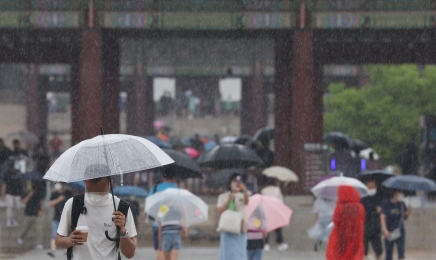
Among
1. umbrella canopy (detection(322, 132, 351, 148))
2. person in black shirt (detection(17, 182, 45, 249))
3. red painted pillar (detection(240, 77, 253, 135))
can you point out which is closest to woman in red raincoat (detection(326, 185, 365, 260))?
person in black shirt (detection(17, 182, 45, 249))

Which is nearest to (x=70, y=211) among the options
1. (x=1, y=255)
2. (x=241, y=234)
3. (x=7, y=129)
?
(x=241, y=234)

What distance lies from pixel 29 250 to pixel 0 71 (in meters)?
30.2

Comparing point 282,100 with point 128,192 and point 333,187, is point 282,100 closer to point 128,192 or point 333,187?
point 128,192

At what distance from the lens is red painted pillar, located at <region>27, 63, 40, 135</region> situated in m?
42.7

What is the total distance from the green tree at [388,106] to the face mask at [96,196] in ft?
85.3

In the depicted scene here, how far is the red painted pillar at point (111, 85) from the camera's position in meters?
24.9

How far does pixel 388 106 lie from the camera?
109 ft

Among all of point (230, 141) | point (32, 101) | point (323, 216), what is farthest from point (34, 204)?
point (32, 101)

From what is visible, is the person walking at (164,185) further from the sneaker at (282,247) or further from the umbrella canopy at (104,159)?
the umbrella canopy at (104,159)

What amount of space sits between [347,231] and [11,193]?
33.0ft

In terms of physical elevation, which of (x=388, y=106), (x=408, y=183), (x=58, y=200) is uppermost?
(x=388, y=106)

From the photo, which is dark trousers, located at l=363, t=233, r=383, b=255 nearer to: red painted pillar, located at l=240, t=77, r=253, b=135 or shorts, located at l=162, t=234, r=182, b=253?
shorts, located at l=162, t=234, r=182, b=253

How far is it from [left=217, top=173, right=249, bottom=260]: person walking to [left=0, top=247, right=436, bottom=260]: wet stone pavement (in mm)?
4487

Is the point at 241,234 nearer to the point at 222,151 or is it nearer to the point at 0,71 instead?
the point at 222,151
